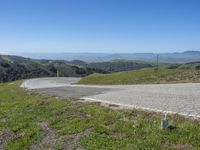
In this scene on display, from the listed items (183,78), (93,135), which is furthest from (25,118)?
(183,78)

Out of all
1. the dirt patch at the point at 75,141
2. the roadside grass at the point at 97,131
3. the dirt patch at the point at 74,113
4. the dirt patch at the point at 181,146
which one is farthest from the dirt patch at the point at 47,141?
the dirt patch at the point at 181,146

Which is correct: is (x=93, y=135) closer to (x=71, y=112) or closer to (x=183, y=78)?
(x=71, y=112)

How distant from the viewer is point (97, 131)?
9703 mm

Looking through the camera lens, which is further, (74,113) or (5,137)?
(74,113)

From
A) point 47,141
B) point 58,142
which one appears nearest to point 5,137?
point 47,141

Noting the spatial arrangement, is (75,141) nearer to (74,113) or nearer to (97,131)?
(97,131)

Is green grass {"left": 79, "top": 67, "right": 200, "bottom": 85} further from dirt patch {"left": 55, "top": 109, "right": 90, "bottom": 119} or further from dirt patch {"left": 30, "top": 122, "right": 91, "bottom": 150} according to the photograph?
dirt patch {"left": 30, "top": 122, "right": 91, "bottom": 150}

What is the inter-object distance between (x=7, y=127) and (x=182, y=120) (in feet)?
21.6

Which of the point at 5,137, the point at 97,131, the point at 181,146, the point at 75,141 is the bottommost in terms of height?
the point at 5,137

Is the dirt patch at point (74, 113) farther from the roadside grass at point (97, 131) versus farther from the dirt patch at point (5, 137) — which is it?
the dirt patch at point (5, 137)

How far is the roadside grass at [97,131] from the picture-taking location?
27.0 feet

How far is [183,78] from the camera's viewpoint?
2755cm

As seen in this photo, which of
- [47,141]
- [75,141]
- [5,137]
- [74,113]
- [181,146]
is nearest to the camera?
[181,146]

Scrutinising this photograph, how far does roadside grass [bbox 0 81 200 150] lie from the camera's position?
8219 mm
